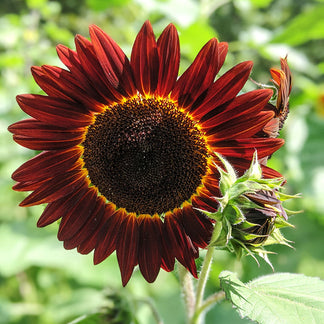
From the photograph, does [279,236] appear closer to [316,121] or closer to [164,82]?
[164,82]

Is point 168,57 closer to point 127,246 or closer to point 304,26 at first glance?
point 127,246

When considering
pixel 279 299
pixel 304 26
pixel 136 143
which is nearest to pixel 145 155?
pixel 136 143

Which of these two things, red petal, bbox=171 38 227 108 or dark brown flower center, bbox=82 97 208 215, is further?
dark brown flower center, bbox=82 97 208 215

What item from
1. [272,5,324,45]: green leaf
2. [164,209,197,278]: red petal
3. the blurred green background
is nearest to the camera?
[164,209,197,278]: red petal

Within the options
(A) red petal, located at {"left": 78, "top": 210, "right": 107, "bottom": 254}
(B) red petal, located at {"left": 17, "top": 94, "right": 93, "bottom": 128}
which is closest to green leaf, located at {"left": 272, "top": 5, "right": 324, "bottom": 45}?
(B) red petal, located at {"left": 17, "top": 94, "right": 93, "bottom": 128}

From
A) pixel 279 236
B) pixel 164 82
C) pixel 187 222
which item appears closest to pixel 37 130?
pixel 164 82

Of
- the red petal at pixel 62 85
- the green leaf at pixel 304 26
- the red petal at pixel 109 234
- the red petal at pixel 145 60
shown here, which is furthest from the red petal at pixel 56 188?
the green leaf at pixel 304 26

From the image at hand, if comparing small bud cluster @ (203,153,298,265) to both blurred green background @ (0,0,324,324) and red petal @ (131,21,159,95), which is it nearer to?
red petal @ (131,21,159,95)

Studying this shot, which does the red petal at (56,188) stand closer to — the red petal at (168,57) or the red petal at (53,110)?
the red petal at (53,110)
